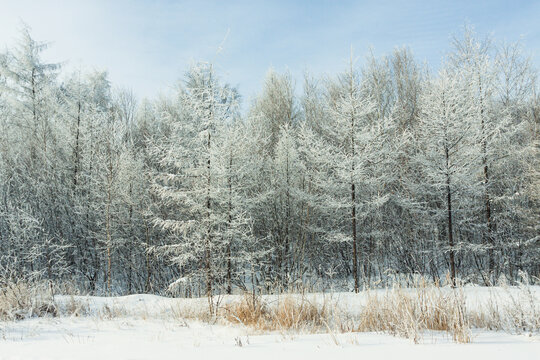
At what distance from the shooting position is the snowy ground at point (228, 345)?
3.17 metres

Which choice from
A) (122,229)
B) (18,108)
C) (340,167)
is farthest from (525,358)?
(18,108)

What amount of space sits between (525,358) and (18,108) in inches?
888

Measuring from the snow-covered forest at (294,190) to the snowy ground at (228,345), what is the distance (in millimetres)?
6232

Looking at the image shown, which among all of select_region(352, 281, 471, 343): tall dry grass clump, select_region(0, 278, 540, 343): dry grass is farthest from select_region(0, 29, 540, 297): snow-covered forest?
select_region(352, 281, 471, 343): tall dry grass clump

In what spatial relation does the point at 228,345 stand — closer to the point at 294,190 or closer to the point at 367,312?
the point at 367,312

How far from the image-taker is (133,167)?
16062mm

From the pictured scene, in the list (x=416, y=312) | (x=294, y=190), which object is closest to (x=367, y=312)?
(x=416, y=312)

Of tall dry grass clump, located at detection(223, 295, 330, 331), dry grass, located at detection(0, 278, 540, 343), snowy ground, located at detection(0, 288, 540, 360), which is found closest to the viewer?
snowy ground, located at detection(0, 288, 540, 360)

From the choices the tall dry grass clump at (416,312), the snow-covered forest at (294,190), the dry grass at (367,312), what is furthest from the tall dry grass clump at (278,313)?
the snow-covered forest at (294,190)

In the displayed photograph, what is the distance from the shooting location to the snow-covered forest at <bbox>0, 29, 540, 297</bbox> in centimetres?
1326

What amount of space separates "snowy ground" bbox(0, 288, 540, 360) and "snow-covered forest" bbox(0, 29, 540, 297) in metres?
6.23

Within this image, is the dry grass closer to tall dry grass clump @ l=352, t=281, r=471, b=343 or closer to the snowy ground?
tall dry grass clump @ l=352, t=281, r=471, b=343

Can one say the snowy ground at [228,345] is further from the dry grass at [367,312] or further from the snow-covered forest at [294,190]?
the snow-covered forest at [294,190]

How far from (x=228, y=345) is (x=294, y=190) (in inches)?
460
